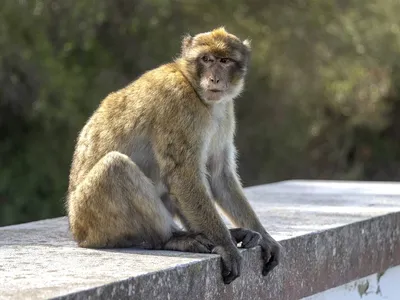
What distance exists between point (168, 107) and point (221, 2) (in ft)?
38.9

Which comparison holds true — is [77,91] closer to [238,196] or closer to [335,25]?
[335,25]

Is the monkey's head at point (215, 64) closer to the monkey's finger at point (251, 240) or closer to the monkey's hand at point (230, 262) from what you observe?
the monkey's finger at point (251, 240)

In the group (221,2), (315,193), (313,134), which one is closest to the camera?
(315,193)

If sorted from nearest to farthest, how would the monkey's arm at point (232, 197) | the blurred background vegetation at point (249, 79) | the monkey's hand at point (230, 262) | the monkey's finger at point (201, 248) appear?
the monkey's hand at point (230, 262) < the monkey's finger at point (201, 248) < the monkey's arm at point (232, 197) < the blurred background vegetation at point (249, 79)

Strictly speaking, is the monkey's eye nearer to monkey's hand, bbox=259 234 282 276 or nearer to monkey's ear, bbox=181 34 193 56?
monkey's ear, bbox=181 34 193 56

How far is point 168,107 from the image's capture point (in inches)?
194

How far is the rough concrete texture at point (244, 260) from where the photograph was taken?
148 inches

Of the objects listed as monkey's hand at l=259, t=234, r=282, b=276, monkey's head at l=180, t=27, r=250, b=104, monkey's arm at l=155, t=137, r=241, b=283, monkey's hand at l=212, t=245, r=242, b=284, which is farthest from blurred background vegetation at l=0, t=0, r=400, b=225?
monkey's hand at l=212, t=245, r=242, b=284

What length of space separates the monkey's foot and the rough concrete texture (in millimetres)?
68

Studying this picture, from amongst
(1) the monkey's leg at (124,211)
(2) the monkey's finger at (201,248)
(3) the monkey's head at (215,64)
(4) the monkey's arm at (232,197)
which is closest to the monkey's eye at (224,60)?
(3) the monkey's head at (215,64)

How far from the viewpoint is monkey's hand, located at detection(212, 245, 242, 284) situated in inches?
173

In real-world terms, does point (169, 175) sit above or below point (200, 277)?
above

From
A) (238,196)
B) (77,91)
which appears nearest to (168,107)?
(238,196)

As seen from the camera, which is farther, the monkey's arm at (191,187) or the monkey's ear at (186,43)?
the monkey's ear at (186,43)
